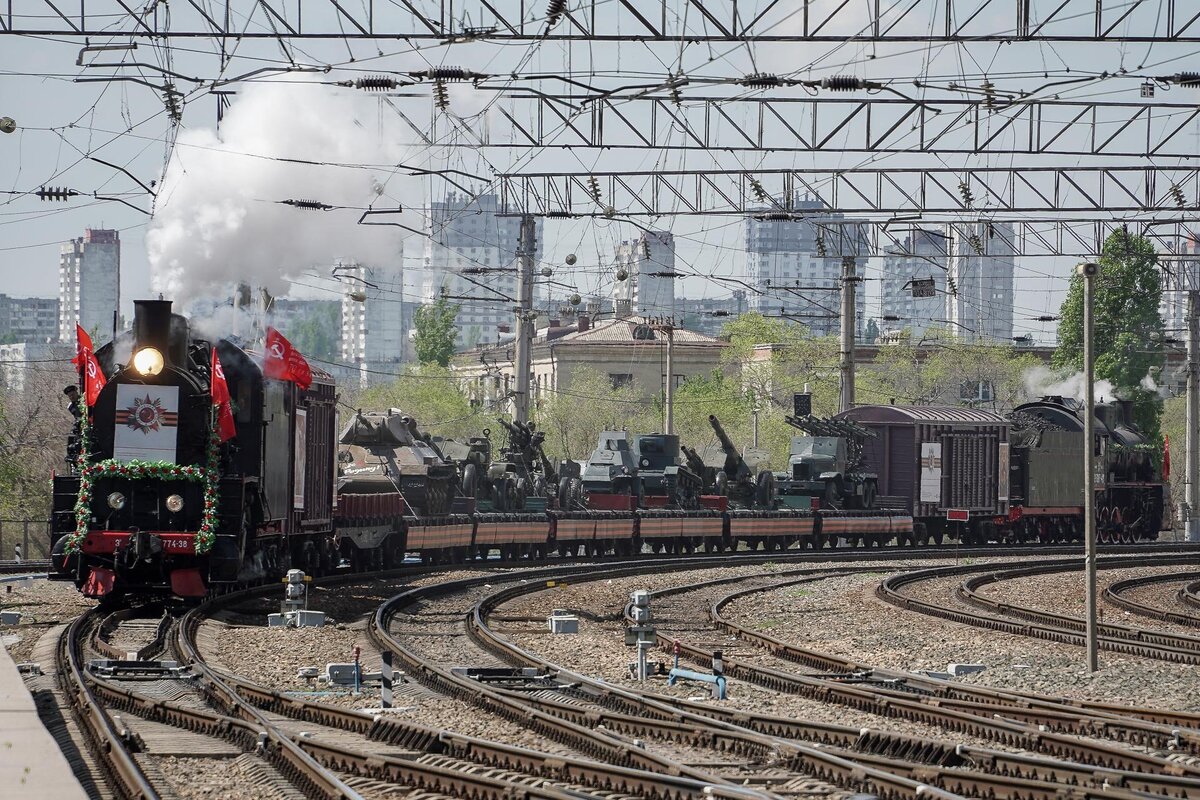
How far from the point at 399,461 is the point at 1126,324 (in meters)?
42.8

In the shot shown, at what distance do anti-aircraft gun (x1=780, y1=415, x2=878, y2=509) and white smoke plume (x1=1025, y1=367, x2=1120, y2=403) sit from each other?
13.1m

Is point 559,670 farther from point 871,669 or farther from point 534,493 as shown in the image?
point 534,493

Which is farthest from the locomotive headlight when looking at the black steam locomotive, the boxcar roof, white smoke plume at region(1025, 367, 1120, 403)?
white smoke plume at region(1025, 367, 1120, 403)

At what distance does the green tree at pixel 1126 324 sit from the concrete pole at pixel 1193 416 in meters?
13.8

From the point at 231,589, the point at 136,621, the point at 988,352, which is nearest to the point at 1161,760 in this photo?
the point at 136,621

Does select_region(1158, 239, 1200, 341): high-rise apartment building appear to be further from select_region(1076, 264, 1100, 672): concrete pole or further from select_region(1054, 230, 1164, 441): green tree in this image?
select_region(1076, 264, 1100, 672): concrete pole

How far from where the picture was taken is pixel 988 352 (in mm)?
91500

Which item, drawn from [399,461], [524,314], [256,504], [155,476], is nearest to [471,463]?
[524,314]

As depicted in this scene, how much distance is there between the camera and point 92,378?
21.3m

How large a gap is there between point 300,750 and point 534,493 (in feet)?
101

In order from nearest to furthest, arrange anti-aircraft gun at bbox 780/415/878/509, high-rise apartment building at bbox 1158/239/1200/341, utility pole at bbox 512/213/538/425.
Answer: utility pole at bbox 512/213/538/425 < high-rise apartment building at bbox 1158/239/1200/341 < anti-aircraft gun at bbox 780/415/878/509

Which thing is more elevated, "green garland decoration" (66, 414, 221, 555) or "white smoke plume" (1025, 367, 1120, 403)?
"white smoke plume" (1025, 367, 1120, 403)

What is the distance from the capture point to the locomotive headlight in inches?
825

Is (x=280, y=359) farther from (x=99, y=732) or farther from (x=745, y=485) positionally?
(x=745, y=485)
